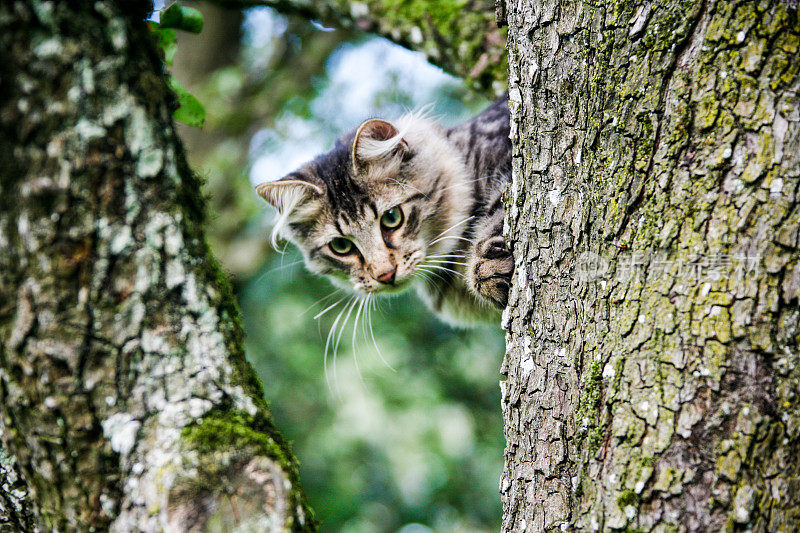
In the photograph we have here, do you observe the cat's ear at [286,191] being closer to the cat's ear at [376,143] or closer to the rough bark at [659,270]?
the cat's ear at [376,143]

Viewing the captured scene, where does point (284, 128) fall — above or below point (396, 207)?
above

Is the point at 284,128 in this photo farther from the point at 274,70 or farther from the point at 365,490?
the point at 365,490

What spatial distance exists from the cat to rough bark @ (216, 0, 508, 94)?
0.51 ft

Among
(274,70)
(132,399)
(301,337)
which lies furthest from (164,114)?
(274,70)

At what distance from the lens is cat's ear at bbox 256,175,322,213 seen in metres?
2.17

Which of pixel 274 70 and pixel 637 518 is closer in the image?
pixel 637 518

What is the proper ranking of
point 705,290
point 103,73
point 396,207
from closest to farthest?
point 103,73 → point 705,290 → point 396,207

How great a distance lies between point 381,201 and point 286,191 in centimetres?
37

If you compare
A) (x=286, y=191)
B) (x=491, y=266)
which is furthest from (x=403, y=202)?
(x=491, y=266)

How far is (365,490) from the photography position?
429 centimetres

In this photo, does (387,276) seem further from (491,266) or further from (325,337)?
(325,337)

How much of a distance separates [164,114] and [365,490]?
3818 mm

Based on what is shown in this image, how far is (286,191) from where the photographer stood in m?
2.20

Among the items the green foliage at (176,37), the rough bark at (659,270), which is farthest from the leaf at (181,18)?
the rough bark at (659,270)
